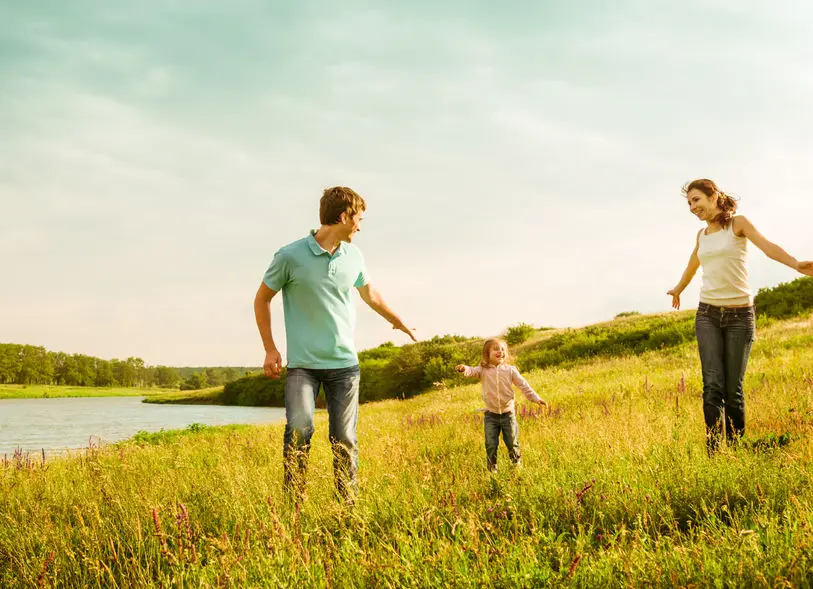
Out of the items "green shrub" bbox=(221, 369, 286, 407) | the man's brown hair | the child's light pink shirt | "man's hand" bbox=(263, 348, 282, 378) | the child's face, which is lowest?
"green shrub" bbox=(221, 369, 286, 407)

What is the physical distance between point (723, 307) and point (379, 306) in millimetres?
3328

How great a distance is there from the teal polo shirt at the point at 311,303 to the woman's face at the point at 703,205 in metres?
3.63

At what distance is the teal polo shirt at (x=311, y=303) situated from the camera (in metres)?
4.47

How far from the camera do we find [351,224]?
4.56m

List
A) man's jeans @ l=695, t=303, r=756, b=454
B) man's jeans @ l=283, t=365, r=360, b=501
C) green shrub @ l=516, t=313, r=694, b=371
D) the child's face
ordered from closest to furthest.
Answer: man's jeans @ l=283, t=365, r=360, b=501
man's jeans @ l=695, t=303, r=756, b=454
the child's face
green shrub @ l=516, t=313, r=694, b=371

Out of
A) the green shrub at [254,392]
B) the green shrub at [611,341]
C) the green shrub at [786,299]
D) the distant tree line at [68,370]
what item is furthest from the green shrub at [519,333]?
the distant tree line at [68,370]

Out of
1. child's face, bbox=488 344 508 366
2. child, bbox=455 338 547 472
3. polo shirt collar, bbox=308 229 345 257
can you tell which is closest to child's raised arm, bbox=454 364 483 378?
child, bbox=455 338 547 472

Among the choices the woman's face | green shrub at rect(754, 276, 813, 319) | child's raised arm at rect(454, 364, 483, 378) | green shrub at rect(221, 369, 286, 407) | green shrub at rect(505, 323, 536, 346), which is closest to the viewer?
the woman's face

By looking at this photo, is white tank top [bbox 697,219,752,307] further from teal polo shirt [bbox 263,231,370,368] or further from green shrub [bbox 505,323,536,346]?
green shrub [bbox 505,323,536,346]

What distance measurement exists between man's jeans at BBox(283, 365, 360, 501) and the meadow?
0.45ft

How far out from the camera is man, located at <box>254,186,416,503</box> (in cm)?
445

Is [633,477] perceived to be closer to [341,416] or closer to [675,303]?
[341,416]

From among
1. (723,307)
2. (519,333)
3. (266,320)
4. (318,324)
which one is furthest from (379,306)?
(519,333)

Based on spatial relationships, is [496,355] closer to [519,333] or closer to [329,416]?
[329,416]
